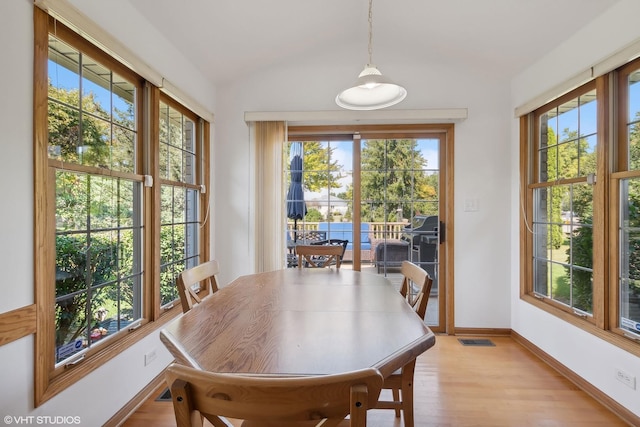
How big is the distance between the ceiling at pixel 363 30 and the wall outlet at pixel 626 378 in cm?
225

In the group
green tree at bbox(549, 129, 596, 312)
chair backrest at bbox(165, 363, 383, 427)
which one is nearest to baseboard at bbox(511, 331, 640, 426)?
green tree at bbox(549, 129, 596, 312)

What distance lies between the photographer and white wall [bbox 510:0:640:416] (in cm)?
193

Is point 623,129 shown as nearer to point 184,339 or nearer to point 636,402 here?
point 636,402

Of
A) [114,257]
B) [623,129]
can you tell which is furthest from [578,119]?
[114,257]

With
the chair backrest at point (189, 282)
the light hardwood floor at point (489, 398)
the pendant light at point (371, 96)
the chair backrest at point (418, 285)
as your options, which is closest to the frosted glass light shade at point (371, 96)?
the pendant light at point (371, 96)

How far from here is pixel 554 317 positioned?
2.59 metres

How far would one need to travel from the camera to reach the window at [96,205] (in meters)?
1.46

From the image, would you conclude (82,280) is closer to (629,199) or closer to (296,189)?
(296,189)

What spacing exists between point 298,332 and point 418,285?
86 cm

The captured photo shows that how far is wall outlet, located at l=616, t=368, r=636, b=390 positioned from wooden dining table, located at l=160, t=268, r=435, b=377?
4.87ft

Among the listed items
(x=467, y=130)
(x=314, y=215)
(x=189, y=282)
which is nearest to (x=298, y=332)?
(x=189, y=282)

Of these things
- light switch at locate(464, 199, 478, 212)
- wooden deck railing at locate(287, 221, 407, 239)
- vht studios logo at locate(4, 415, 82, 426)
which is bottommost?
vht studios logo at locate(4, 415, 82, 426)

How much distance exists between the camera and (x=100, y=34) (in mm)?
1703

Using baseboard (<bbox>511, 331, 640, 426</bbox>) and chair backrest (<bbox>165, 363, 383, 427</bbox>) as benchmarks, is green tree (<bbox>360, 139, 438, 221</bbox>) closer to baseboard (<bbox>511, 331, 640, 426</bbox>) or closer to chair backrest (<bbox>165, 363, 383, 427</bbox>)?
baseboard (<bbox>511, 331, 640, 426</bbox>)
